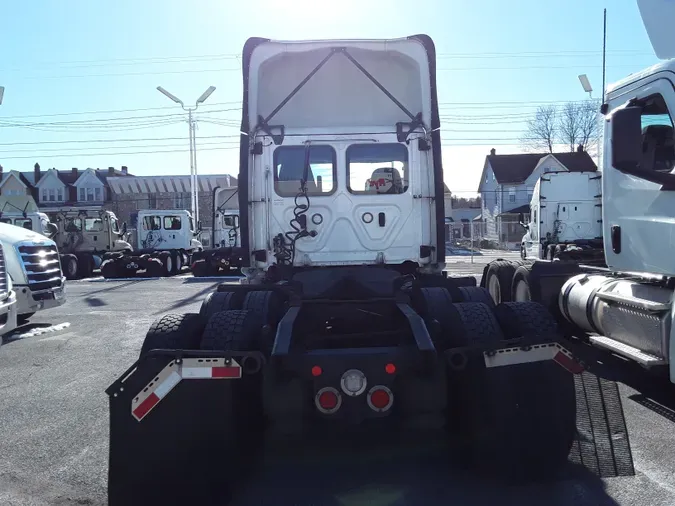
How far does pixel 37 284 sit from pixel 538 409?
32.4ft

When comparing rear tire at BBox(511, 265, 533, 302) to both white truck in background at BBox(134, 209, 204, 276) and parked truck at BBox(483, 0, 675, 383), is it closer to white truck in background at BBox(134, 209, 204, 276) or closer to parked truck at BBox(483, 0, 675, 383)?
parked truck at BBox(483, 0, 675, 383)

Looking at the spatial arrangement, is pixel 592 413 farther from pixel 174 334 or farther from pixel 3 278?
pixel 3 278

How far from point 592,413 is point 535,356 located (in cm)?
215

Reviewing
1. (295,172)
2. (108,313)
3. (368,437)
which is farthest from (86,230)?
(368,437)

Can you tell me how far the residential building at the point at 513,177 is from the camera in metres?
55.0

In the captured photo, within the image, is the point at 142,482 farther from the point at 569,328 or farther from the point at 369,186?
the point at 569,328

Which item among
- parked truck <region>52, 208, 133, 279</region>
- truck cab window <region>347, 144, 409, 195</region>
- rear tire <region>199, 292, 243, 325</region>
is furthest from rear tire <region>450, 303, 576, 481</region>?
parked truck <region>52, 208, 133, 279</region>

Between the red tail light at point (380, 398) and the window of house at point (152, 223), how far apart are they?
28.9m

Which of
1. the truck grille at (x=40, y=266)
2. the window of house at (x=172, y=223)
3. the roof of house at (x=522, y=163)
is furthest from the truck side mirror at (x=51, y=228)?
the roof of house at (x=522, y=163)

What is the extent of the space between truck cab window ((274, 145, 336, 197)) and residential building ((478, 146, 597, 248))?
1790 inches

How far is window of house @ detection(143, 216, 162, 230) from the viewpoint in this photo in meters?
31.1

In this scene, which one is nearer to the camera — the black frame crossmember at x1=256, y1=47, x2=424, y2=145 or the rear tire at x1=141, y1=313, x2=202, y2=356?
the rear tire at x1=141, y1=313, x2=202, y2=356

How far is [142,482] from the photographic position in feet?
12.5

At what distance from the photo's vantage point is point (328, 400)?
379 cm
